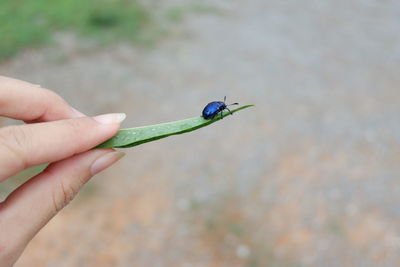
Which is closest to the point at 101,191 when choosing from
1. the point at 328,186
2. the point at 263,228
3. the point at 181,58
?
the point at 263,228

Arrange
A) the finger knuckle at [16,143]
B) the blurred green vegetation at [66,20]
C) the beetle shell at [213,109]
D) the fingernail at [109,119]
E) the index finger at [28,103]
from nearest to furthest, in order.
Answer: the finger knuckle at [16,143], the fingernail at [109,119], the index finger at [28,103], the beetle shell at [213,109], the blurred green vegetation at [66,20]

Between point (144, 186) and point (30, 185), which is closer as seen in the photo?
point (30, 185)

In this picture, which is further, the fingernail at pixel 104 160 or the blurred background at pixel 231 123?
the blurred background at pixel 231 123

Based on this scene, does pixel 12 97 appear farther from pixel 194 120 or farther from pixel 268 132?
pixel 268 132

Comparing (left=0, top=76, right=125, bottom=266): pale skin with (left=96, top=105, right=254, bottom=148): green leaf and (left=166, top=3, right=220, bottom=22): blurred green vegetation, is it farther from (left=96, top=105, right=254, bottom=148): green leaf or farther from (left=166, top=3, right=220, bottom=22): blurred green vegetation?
(left=166, top=3, right=220, bottom=22): blurred green vegetation

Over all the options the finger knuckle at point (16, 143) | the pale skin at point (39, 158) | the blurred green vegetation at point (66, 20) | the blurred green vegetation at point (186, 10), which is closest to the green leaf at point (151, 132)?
the pale skin at point (39, 158)

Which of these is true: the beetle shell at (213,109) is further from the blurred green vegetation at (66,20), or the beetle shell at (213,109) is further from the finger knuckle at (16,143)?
the blurred green vegetation at (66,20)
